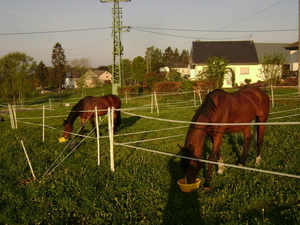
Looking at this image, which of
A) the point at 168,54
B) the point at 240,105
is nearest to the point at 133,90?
the point at 240,105

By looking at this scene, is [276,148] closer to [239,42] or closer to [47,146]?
[47,146]

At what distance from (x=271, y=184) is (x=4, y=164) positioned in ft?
19.4

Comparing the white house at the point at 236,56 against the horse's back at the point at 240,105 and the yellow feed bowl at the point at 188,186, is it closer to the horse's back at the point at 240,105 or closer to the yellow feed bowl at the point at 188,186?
the horse's back at the point at 240,105

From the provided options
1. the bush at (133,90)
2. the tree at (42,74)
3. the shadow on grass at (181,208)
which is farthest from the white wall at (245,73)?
the tree at (42,74)

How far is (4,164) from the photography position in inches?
259

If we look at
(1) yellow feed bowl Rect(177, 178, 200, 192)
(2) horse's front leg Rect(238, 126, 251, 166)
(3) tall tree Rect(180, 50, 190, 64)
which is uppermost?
(3) tall tree Rect(180, 50, 190, 64)

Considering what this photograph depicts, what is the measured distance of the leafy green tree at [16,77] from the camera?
33906 millimetres

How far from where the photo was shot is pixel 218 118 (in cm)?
512

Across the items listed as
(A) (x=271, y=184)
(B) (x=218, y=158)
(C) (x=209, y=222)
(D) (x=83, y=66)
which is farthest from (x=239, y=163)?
(D) (x=83, y=66)

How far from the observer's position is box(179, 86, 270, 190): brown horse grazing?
456cm

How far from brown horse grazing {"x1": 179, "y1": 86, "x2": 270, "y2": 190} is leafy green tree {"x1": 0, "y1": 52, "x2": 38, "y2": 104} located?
3083 cm

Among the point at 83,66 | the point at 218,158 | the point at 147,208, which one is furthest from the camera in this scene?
the point at 83,66

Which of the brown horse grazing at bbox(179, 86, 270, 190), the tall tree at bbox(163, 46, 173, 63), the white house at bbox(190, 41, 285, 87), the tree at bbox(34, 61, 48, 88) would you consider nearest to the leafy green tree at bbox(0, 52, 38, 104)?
the tree at bbox(34, 61, 48, 88)

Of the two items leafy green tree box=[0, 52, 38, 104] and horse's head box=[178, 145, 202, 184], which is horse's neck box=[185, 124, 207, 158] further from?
leafy green tree box=[0, 52, 38, 104]
